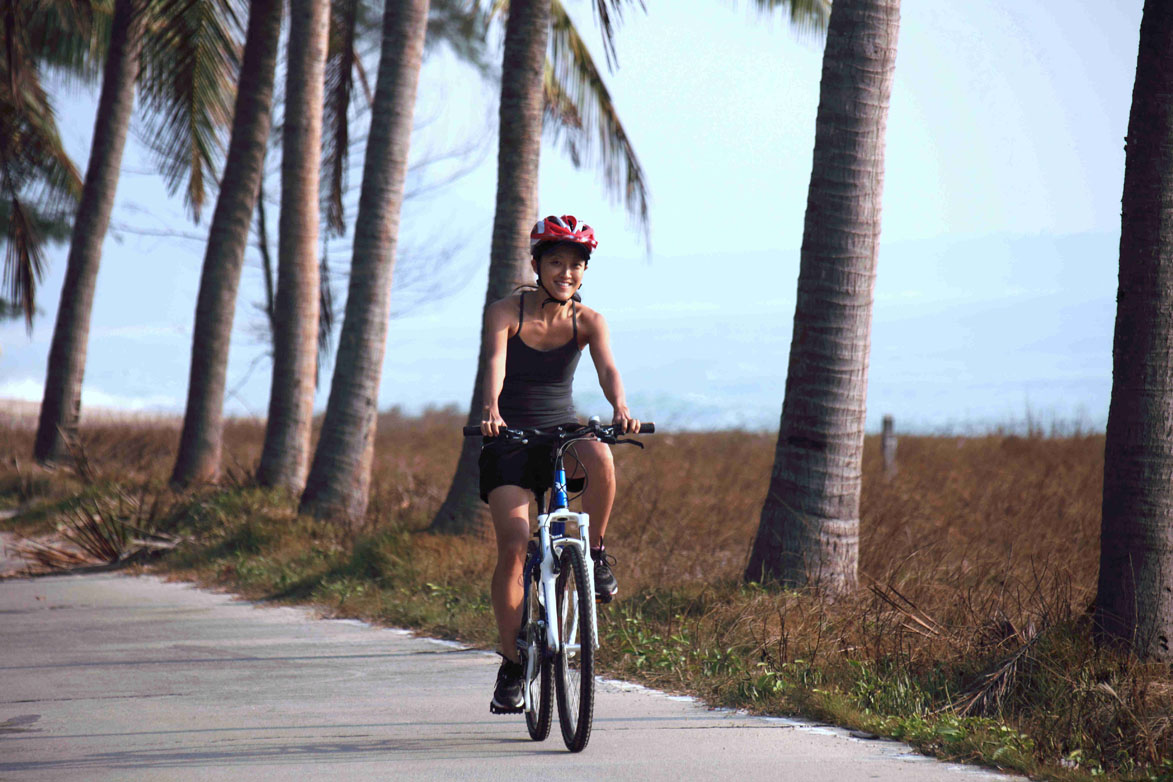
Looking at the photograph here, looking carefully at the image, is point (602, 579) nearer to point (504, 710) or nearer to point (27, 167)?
point (504, 710)

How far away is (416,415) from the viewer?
41.8m

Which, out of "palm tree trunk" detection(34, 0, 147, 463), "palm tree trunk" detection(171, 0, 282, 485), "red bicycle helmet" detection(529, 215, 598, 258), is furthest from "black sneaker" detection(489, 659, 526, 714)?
"palm tree trunk" detection(34, 0, 147, 463)

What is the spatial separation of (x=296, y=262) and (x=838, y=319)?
798 centimetres

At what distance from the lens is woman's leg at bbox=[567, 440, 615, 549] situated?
205 inches

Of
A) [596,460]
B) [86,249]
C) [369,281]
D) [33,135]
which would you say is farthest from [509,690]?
[33,135]

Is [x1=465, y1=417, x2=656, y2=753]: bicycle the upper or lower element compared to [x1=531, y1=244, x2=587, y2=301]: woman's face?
lower

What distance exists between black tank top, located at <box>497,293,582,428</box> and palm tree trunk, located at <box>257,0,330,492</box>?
30.0ft

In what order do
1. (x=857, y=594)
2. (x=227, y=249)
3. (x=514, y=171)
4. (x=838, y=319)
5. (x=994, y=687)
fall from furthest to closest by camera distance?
1. (x=227, y=249)
2. (x=514, y=171)
3. (x=838, y=319)
4. (x=857, y=594)
5. (x=994, y=687)

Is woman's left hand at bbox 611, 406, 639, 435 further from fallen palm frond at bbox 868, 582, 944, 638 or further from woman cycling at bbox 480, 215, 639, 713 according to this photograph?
fallen palm frond at bbox 868, 582, 944, 638

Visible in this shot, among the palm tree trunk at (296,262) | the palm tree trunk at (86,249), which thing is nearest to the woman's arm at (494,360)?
the palm tree trunk at (296,262)

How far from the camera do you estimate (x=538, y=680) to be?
17.7 feet

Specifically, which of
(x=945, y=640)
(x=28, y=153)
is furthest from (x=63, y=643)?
(x=28, y=153)

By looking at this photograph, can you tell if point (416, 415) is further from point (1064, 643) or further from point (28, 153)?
point (1064, 643)

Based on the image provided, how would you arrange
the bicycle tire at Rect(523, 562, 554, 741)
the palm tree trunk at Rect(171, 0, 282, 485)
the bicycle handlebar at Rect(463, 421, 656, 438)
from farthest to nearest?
the palm tree trunk at Rect(171, 0, 282, 485)
the bicycle tire at Rect(523, 562, 554, 741)
the bicycle handlebar at Rect(463, 421, 656, 438)
